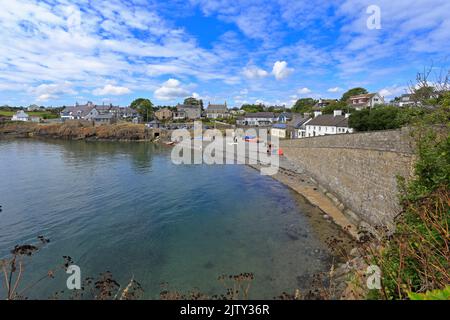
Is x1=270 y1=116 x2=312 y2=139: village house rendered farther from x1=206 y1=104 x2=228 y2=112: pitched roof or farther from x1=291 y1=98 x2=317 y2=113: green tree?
x1=206 y1=104 x2=228 y2=112: pitched roof

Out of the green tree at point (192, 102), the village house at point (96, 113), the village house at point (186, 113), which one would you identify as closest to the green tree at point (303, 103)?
the village house at point (186, 113)

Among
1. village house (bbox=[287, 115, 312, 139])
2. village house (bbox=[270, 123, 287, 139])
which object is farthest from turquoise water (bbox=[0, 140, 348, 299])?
village house (bbox=[270, 123, 287, 139])

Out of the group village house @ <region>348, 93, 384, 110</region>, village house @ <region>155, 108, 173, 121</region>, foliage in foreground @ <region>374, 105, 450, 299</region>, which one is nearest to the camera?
foliage in foreground @ <region>374, 105, 450, 299</region>

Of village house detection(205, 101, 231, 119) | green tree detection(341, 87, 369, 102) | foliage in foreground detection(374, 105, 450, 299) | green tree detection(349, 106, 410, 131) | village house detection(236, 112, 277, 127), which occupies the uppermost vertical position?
A: green tree detection(341, 87, 369, 102)

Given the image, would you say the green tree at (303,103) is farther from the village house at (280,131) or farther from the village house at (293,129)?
the village house at (293,129)

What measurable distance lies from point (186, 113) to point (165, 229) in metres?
91.2

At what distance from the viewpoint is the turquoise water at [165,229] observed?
10.2m

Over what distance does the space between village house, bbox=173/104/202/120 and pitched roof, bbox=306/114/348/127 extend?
205ft

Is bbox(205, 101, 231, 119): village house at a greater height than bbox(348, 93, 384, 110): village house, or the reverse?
bbox(205, 101, 231, 119): village house

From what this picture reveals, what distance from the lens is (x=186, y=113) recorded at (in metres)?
102

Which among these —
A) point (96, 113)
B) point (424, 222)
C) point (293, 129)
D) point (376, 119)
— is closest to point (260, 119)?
point (293, 129)

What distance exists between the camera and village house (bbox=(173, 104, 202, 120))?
100562 millimetres

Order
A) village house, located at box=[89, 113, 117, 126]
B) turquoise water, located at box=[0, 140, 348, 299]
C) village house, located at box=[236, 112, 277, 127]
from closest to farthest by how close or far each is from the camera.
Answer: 1. turquoise water, located at box=[0, 140, 348, 299]
2. village house, located at box=[236, 112, 277, 127]
3. village house, located at box=[89, 113, 117, 126]
